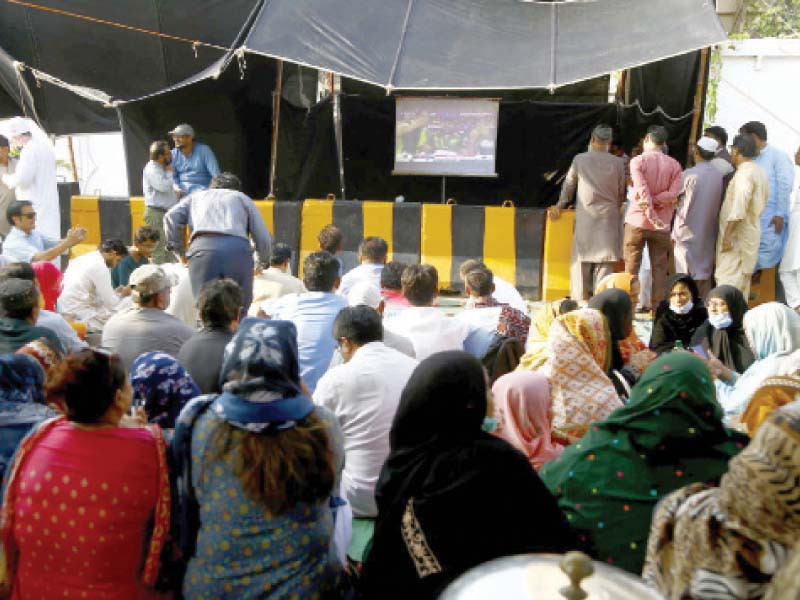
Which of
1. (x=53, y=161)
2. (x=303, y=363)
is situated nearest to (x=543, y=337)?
(x=303, y=363)

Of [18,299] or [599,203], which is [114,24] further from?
[18,299]

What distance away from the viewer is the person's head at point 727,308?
16.5ft

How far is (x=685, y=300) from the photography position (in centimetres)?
555

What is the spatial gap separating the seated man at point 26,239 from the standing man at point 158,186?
6.90ft

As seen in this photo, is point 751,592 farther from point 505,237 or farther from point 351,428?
point 505,237

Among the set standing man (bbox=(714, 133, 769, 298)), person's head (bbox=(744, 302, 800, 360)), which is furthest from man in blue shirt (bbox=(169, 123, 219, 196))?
person's head (bbox=(744, 302, 800, 360))

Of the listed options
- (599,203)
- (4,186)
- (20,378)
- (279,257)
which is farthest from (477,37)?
(20,378)

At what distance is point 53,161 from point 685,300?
241 inches

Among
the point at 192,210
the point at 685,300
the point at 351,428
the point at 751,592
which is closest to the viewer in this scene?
the point at 751,592

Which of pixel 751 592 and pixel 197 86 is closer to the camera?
pixel 751 592

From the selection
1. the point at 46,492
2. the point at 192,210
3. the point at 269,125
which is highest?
the point at 269,125

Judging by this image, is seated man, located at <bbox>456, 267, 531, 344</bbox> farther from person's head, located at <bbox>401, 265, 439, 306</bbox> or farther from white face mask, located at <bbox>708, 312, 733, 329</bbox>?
white face mask, located at <bbox>708, 312, 733, 329</bbox>

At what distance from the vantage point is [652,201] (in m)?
7.67

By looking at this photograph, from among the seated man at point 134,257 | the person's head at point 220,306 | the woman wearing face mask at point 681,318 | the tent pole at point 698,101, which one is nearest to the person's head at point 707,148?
the tent pole at point 698,101
